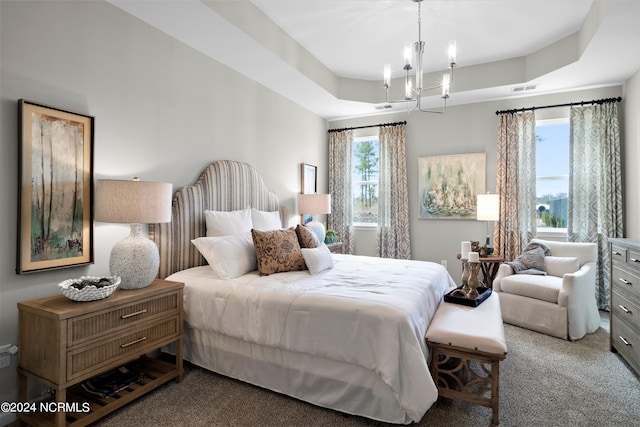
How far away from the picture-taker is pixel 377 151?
18.3 ft

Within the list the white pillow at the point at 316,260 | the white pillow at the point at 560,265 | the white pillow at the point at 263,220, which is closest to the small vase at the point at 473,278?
the white pillow at the point at 316,260

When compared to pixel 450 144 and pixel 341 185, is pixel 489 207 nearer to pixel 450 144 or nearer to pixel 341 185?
pixel 450 144

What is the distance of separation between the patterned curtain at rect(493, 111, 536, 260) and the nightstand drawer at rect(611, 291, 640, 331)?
1.61 m

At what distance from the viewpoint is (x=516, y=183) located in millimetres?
4492

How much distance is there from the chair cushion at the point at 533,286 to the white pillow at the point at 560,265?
108 millimetres

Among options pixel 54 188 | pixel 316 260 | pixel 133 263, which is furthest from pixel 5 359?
pixel 316 260

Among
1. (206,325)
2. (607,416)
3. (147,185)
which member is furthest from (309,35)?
(607,416)

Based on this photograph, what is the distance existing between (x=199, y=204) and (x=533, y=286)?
3.43 meters

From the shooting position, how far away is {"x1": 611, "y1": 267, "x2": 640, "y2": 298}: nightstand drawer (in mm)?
2441

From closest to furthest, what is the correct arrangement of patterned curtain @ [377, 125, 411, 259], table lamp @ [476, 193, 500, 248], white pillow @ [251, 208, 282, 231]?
white pillow @ [251, 208, 282, 231] < table lamp @ [476, 193, 500, 248] < patterned curtain @ [377, 125, 411, 259]

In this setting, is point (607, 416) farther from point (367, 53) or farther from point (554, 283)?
point (367, 53)

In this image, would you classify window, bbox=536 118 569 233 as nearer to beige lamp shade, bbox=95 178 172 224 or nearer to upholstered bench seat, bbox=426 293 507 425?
upholstered bench seat, bbox=426 293 507 425

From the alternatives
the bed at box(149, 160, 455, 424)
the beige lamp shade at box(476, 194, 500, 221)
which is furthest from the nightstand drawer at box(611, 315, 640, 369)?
the beige lamp shade at box(476, 194, 500, 221)

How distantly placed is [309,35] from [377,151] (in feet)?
8.13
